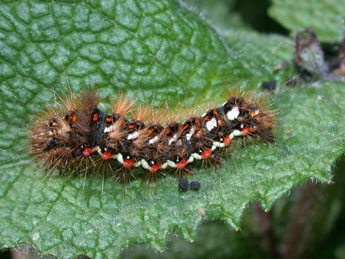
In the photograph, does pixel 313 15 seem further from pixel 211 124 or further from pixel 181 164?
pixel 181 164

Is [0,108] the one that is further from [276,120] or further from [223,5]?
[223,5]

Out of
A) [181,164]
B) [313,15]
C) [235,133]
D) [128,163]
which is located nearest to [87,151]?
[128,163]

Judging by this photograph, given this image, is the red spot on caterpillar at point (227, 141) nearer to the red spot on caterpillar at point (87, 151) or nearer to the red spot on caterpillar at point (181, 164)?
the red spot on caterpillar at point (181, 164)

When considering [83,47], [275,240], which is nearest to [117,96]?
[83,47]

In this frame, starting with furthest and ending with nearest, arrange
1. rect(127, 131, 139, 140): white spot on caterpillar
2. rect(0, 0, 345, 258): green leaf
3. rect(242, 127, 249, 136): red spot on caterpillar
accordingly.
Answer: rect(242, 127, 249, 136): red spot on caterpillar, rect(127, 131, 139, 140): white spot on caterpillar, rect(0, 0, 345, 258): green leaf

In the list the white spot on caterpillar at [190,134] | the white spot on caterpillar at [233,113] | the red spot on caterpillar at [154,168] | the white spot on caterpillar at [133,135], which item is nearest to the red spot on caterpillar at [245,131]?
the white spot on caterpillar at [233,113]

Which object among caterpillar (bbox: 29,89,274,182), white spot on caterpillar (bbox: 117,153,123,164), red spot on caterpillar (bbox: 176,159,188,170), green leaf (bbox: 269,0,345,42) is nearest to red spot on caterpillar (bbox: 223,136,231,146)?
caterpillar (bbox: 29,89,274,182)

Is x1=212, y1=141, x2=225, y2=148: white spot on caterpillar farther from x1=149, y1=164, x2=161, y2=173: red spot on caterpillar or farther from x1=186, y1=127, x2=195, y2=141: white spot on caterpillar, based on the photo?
x1=149, y1=164, x2=161, y2=173: red spot on caterpillar
